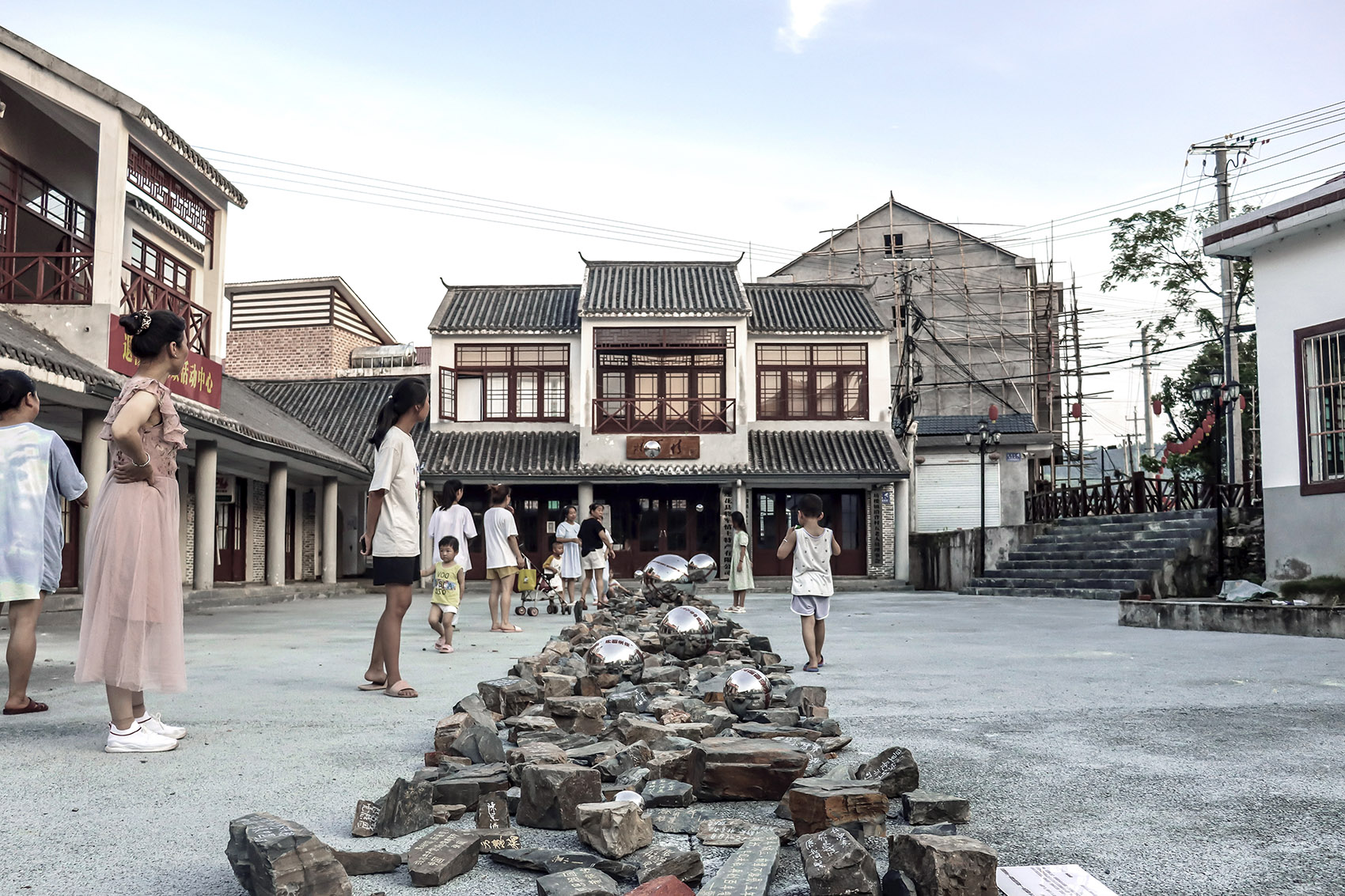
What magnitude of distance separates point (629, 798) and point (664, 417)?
2070 centimetres

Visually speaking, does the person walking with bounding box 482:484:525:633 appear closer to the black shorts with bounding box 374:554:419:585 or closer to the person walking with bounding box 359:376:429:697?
the person walking with bounding box 359:376:429:697

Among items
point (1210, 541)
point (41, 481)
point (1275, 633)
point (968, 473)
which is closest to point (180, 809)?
point (41, 481)

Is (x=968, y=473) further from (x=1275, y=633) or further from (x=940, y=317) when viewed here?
(x=1275, y=633)

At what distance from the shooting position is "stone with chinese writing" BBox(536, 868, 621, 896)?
7.82 ft

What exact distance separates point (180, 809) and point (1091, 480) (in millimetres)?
59998

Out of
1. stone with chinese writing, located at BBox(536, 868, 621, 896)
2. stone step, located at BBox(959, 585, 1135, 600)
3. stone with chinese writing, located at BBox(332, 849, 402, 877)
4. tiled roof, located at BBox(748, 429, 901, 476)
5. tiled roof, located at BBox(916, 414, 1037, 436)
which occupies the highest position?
tiled roof, located at BBox(916, 414, 1037, 436)

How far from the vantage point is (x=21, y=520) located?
16.1ft

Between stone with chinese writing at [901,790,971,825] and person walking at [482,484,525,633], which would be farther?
person walking at [482,484,525,633]

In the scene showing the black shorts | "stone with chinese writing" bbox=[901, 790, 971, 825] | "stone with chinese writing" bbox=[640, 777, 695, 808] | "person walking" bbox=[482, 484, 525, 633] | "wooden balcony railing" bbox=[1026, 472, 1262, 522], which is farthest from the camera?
"wooden balcony railing" bbox=[1026, 472, 1262, 522]

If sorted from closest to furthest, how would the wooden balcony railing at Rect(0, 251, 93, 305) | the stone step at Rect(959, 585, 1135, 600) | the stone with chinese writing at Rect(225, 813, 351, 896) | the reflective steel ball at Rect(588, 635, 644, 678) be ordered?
the stone with chinese writing at Rect(225, 813, 351, 896), the reflective steel ball at Rect(588, 635, 644, 678), the wooden balcony railing at Rect(0, 251, 93, 305), the stone step at Rect(959, 585, 1135, 600)

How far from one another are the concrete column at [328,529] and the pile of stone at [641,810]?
1789 cm

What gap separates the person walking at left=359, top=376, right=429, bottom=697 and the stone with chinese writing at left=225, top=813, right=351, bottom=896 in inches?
117

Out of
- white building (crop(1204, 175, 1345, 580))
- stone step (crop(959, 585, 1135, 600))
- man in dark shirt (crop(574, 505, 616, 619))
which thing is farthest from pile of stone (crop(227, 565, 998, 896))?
stone step (crop(959, 585, 1135, 600))

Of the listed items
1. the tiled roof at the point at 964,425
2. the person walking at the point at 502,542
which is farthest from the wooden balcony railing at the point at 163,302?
Answer: the tiled roof at the point at 964,425
